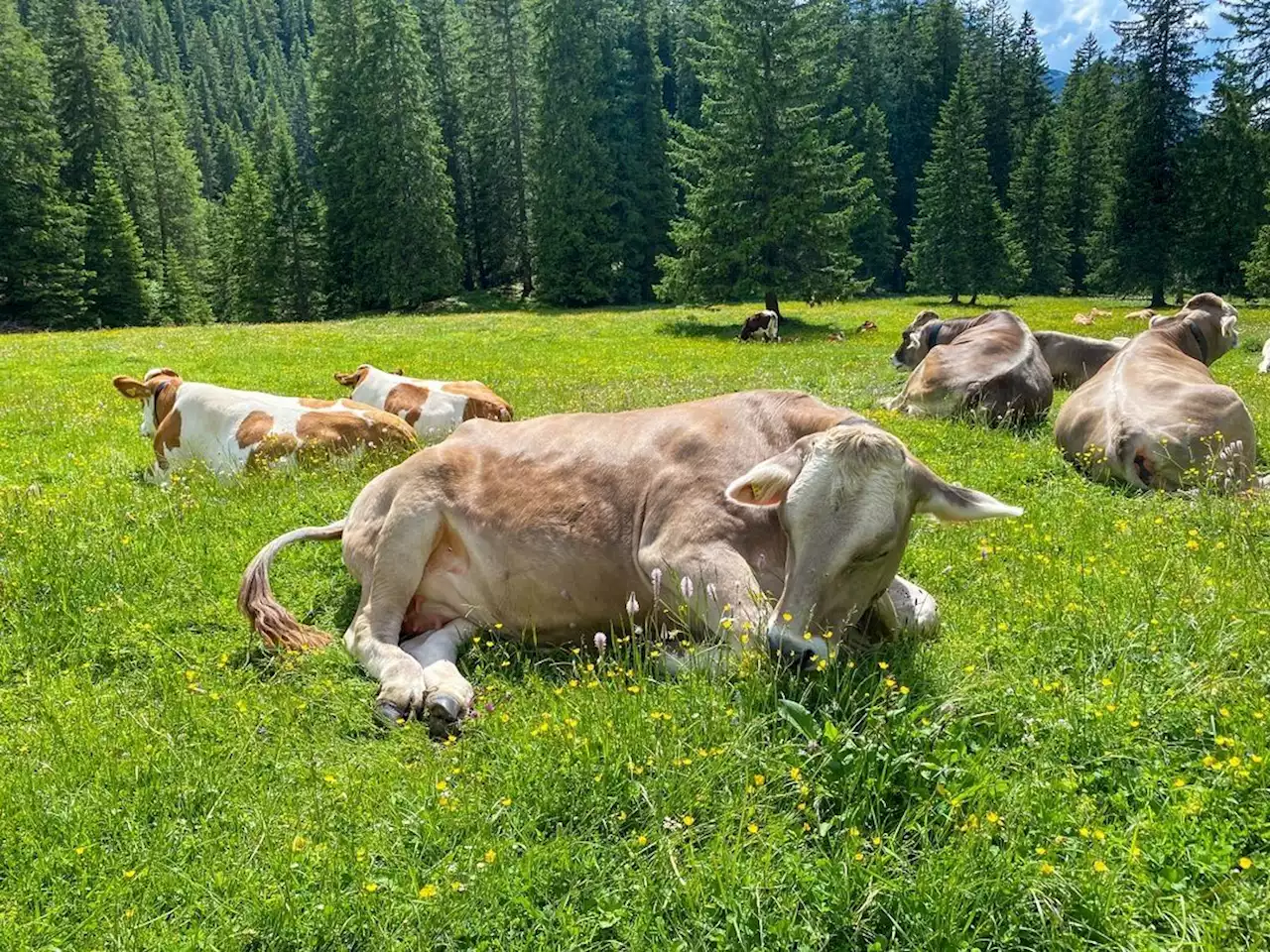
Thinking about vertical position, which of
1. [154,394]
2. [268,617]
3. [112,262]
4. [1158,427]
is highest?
[112,262]

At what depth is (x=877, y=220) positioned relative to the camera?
69.1 metres

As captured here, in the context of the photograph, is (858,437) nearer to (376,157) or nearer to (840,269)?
(840,269)

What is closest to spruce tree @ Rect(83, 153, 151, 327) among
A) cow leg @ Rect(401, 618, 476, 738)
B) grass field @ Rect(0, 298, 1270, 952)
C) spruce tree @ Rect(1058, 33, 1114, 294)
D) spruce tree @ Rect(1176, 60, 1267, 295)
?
grass field @ Rect(0, 298, 1270, 952)

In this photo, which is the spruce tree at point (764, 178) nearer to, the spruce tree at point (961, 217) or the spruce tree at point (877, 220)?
the spruce tree at point (961, 217)

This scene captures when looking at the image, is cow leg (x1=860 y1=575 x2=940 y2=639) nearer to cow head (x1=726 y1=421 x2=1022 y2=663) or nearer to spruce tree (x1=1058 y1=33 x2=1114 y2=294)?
cow head (x1=726 y1=421 x2=1022 y2=663)

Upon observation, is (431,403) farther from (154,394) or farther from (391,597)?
(391,597)

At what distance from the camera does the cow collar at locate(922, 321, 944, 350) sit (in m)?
17.0

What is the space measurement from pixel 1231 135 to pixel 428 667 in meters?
59.6

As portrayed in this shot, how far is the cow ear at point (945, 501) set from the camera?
426 centimetres

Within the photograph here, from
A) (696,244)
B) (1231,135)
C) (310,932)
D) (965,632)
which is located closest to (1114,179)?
(1231,135)

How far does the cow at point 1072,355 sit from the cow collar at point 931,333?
1.86 metres

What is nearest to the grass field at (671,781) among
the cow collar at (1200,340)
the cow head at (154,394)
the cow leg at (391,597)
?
the cow leg at (391,597)

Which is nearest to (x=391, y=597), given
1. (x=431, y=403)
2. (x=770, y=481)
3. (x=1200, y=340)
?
(x=770, y=481)

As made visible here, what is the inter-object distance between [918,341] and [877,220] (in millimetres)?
56160
